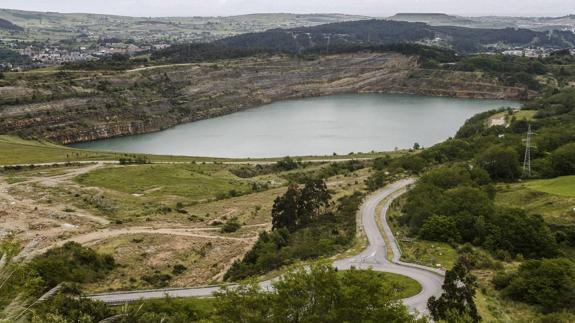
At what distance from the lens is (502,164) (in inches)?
1383

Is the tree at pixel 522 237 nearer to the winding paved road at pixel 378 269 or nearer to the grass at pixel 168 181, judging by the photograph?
the winding paved road at pixel 378 269

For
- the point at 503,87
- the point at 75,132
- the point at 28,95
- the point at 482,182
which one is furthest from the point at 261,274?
the point at 503,87

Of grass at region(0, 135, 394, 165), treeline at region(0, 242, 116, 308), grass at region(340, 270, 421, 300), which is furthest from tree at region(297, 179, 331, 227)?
grass at region(0, 135, 394, 165)

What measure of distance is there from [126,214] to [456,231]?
1960 cm

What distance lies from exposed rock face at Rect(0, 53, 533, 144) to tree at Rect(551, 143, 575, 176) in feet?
187

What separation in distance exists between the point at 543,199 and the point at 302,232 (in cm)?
1283

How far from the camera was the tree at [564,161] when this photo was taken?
111 feet

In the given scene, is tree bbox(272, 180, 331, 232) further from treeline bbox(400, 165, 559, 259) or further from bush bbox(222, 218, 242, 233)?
treeline bbox(400, 165, 559, 259)

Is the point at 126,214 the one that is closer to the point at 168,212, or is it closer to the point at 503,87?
the point at 168,212

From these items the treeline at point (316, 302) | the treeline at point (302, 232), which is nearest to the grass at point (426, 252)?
the treeline at point (302, 232)

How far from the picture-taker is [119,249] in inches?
1005

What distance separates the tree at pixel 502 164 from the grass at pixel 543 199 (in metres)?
2.00

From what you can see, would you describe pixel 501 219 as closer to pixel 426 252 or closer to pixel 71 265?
pixel 426 252

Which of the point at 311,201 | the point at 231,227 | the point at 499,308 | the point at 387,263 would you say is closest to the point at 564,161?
the point at 311,201
